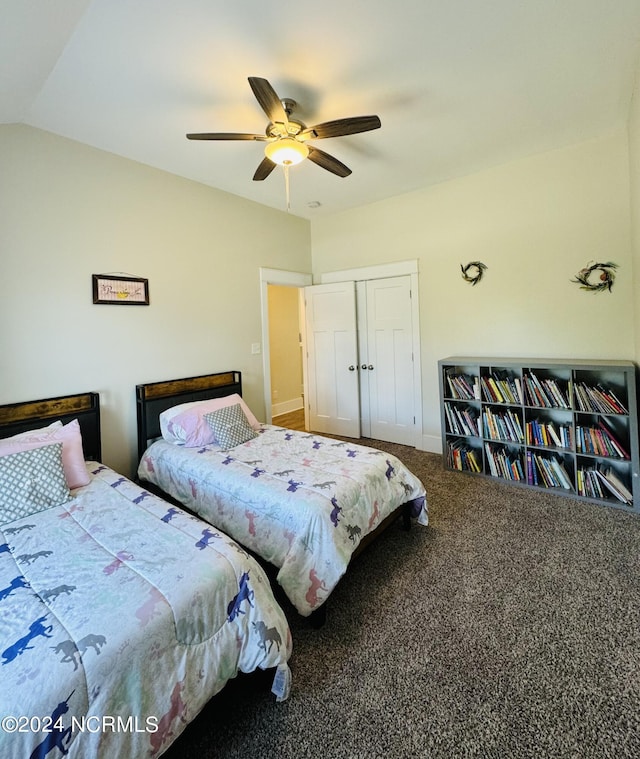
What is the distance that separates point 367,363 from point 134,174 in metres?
3.05

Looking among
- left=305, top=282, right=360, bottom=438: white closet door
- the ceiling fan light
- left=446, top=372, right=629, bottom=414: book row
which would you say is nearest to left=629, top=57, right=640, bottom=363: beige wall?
left=446, top=372, right=629, bottom=414: book row

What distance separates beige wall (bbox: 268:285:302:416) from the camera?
6.08 meters

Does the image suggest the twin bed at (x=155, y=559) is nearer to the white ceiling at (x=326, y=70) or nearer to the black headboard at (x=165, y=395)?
the black headboard at (x=165, y=395)

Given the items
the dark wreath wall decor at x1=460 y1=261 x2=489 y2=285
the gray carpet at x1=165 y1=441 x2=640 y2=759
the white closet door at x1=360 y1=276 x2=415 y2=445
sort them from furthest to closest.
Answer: the white closet door at x1=360 y1=276 x2=415 y2=445, the dark wreath wall decor at x1=460 y1=261 x2=489 y2=285, the gray carpet at x1=165 y1=441 x2=640 y2=759

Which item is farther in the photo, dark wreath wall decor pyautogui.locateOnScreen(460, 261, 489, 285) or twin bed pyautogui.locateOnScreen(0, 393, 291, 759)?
dark wreath wall decor pyautogui.locateOnScreen(460, 261, 489, 285)

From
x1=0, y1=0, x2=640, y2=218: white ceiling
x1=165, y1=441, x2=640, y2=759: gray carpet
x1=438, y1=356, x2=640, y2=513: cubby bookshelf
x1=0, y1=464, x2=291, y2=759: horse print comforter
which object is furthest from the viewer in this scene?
x1=438, y1=356, x2=640, y2=513: cubby bookshelf

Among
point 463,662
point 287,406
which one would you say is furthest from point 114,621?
point 287,406

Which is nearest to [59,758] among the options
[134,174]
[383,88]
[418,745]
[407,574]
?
[418,745]

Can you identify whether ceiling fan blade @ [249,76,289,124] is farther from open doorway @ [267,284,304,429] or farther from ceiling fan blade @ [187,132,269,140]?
open doorway @ [267,284,304,429]

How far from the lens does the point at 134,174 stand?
9.75 feet

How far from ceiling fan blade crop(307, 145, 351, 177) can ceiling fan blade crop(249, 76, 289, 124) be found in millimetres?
375

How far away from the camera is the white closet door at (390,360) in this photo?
13.5ft

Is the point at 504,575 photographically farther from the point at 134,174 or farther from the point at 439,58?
the point at 134,174

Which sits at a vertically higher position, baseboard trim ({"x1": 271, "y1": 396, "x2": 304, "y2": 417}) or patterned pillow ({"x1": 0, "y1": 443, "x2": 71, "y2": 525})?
patterned pillow ({"x1": 0, "y1": 443, "x2": 71, "y2": 525})
